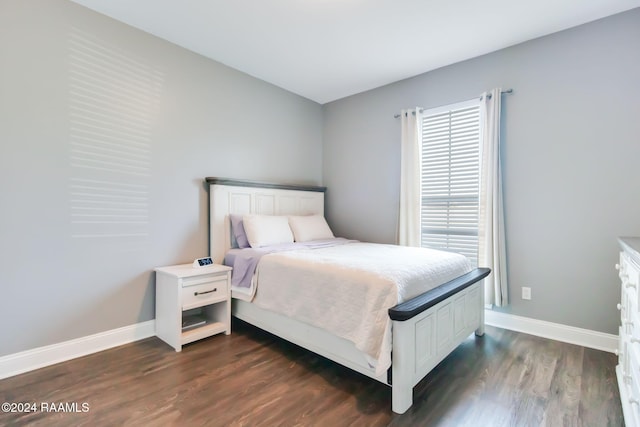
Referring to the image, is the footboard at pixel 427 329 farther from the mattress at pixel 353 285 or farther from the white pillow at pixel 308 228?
the white pillow at pixel 308 228

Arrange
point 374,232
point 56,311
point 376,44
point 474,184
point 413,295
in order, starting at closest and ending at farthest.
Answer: point 413,295 < point 56,311 < point 376,44 < point 474,184 < point 374,232

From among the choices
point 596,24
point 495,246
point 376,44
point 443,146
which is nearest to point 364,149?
point 443,146

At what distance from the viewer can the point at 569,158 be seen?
2.55 metres

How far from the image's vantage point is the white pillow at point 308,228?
11.2 feet

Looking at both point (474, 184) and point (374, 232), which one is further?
point (374, 232)

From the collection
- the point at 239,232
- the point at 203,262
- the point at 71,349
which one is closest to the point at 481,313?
the point at 239,232

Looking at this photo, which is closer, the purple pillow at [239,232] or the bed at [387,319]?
the bed at [387,319]

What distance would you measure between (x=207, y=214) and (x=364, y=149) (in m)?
2.14

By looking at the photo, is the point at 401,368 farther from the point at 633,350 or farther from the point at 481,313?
the point at 481,313

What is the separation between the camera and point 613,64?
2.38m

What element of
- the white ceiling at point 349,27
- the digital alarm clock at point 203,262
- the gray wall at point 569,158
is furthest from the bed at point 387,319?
the white ceiling at point 349,27

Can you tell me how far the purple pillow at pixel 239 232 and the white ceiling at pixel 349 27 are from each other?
1680 mm

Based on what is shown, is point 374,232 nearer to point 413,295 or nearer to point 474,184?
point 474,184

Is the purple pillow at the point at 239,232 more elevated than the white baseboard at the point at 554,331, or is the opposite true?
the purple pillow at the point at 239,232
